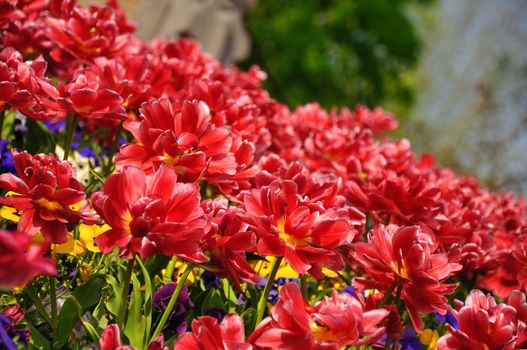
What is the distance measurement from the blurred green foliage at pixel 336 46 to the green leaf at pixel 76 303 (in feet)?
43.6

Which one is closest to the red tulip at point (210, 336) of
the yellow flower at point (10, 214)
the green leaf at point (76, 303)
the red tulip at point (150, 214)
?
the red tulip at point (150, 214)

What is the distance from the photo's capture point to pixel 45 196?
111cm

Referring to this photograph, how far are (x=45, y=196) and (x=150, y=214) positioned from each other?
0.23m

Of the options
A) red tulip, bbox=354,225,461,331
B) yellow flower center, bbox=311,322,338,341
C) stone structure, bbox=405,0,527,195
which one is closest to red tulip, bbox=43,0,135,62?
red tulip, bbox=354,225,461,331

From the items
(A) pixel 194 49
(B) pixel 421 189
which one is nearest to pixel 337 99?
(A) pixel 194 49

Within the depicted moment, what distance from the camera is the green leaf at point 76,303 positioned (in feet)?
3.69

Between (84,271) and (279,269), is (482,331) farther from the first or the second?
(84,271)

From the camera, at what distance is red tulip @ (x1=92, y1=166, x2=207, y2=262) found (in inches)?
39.1

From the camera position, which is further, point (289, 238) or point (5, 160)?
point (5, 160)

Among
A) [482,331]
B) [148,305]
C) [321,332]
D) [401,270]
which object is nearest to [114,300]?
[148,305]

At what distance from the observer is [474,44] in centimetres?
1531

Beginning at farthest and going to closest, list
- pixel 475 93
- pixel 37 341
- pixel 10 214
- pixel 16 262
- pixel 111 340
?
pixel 475 93
pixel 10 214
pixel 37 341
pixel 111 340
pixel 16 262

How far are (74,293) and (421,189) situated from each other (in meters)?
0.90

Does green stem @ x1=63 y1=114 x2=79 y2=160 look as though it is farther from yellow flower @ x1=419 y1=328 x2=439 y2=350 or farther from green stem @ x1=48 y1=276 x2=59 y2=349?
yellow flower @ x1=419 y1=328 x2=439 y2=350
